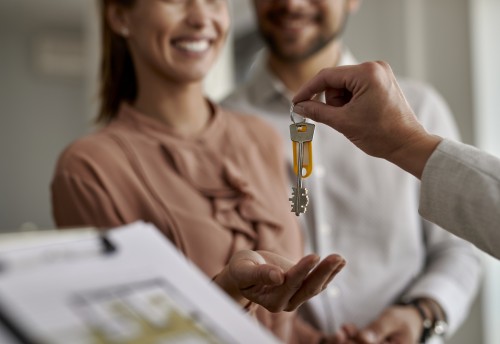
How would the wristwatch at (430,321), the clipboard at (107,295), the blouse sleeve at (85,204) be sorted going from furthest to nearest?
the wristwatch at (430,321) < the blouse sleeve at (85,204) < the clipboard at (107,295)

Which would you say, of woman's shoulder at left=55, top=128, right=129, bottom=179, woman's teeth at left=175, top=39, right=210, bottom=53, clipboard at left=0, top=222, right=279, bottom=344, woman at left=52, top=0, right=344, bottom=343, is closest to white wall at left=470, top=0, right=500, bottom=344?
woman at left=52, top=0, right=344, bottom=343

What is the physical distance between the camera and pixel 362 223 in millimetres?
1188

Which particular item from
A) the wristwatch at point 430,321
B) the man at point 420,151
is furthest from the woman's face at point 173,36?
the wristwatch at point 430,321

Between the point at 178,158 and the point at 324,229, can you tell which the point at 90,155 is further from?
the point at 324,229

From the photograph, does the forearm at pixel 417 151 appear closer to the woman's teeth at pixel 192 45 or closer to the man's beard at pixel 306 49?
the woman's teeth at pixel 192 45

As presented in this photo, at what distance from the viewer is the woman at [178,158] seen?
87 cm

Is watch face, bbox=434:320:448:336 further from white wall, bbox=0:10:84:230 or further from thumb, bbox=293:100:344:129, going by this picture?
white wall, bbox=0:10:84:230

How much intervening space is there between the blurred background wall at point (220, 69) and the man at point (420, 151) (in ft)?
2.08

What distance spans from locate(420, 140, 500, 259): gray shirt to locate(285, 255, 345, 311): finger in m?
0.10

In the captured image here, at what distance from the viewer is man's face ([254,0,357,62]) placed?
1289 mm

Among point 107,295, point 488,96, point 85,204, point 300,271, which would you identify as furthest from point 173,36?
point 488,96

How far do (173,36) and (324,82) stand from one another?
394 millimetres

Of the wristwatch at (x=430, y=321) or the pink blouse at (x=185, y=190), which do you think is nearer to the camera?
the pink blouse at (x=185, y=190)

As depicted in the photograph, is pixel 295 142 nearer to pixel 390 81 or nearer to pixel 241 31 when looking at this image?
pixel 390 81
